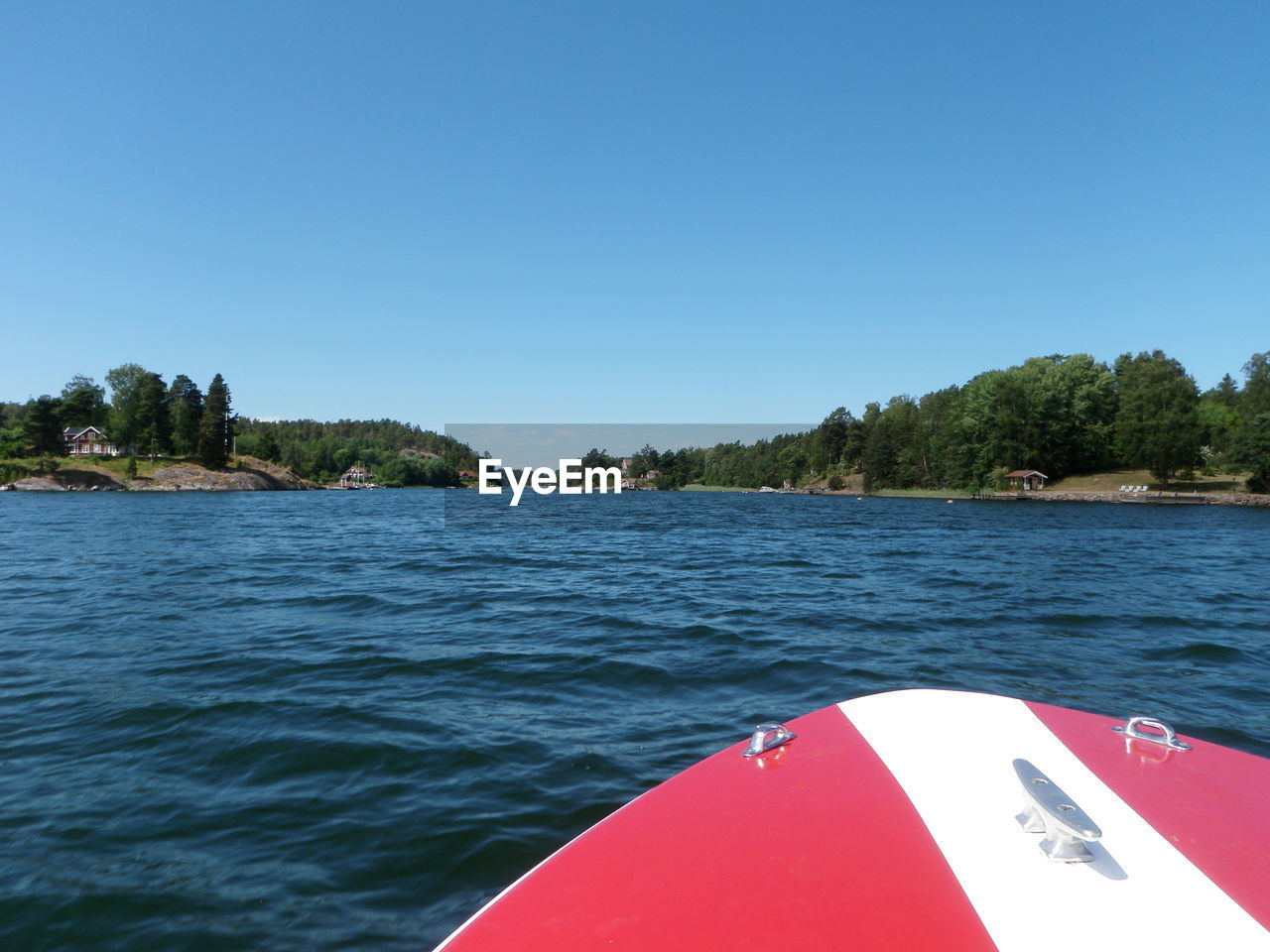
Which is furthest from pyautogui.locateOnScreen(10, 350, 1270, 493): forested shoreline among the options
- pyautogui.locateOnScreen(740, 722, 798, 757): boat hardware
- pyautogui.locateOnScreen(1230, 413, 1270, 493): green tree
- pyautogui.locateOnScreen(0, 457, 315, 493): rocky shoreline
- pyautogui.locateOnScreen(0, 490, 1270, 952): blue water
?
pyautogui.locateOnScreen(740, 722, 798, 757): boat hardware

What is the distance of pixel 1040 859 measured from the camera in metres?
2.05

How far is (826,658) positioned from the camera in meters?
7.61

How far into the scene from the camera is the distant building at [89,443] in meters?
92.8

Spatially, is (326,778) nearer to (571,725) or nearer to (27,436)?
(571,725)

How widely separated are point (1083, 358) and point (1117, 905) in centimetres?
9477

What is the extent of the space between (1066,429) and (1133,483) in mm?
8944

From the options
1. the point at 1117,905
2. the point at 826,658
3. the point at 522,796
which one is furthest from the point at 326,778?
the point at 826,658

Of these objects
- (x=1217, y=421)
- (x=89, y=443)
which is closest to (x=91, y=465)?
(x=89, y=443)

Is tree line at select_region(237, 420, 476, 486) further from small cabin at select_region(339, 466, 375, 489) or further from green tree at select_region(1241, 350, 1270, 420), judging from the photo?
green tree at select_region(1241, 350, 1270, 420)

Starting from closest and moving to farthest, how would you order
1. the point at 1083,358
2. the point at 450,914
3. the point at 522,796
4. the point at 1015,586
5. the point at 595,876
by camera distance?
the point at 595,876 < the point at 450,914 < the point at 522,796 < the point at 1015,586 < the point at 1083,358

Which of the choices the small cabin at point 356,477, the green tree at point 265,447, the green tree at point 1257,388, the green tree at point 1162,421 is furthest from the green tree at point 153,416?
the green tree at point 1257,388

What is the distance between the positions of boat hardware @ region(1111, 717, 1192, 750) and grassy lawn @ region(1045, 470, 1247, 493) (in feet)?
244

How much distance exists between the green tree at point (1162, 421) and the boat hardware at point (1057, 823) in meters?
77.8

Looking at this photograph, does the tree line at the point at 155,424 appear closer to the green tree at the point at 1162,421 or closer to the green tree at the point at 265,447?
the green tree at the point at 265,447
